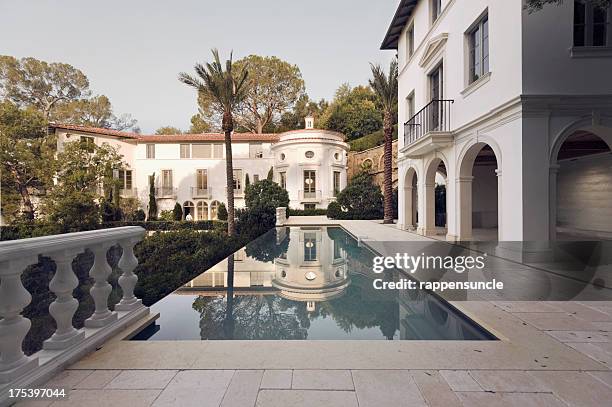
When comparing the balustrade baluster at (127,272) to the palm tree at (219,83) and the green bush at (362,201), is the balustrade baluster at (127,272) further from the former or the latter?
the green bush at (362,201)

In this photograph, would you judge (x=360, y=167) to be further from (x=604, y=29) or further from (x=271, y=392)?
(x=271, y=392)

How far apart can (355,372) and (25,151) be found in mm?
28372

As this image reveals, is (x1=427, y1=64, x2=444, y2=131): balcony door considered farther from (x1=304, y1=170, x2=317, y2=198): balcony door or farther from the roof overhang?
(x1=304, y1=170, x2=317, y2=198): balcony door

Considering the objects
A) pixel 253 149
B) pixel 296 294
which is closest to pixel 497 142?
pixel 296 294

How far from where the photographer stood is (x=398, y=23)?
1546cm

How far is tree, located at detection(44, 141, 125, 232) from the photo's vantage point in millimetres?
21312

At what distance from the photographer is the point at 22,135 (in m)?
22.3

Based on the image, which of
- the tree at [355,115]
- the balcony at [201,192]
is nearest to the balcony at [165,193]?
the balcony at [201,192]

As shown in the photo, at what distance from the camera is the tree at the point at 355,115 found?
3925cm

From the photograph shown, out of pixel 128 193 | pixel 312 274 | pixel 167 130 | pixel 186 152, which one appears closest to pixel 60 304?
pixel 312 274

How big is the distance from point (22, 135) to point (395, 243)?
88.4 ft

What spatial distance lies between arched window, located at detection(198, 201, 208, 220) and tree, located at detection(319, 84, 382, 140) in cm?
1986

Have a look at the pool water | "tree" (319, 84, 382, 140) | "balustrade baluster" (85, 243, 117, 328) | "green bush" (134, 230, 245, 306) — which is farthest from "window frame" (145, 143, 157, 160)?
"balustrade baluster" (85, 243, 117, 328)

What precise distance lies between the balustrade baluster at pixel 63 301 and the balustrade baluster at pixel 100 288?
1.30 ft
